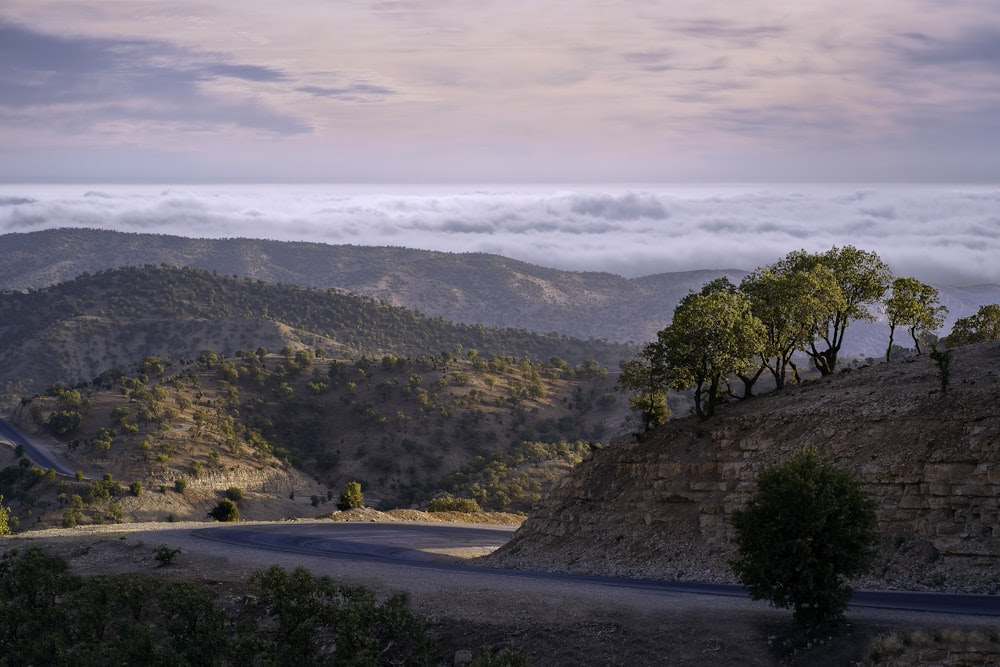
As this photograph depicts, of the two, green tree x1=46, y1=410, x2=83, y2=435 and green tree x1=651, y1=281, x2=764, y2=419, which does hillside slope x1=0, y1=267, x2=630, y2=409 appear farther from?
green tree x1=651, y1=281, x2=764, y2=419

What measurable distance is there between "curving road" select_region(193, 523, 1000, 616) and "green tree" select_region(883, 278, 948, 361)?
1747 cm

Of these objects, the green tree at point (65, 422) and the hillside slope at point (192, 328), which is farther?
the hillside slope at point (192, 328)

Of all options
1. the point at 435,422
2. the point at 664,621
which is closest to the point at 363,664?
the point at 664,621

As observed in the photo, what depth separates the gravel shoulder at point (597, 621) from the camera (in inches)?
939

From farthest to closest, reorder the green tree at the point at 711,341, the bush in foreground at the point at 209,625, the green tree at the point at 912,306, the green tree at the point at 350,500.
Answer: the green tree at the point at 350,500, the green tree at the point at 912,306, the green tree at the point at 711,341, the bush in foreground at the point at 209,625

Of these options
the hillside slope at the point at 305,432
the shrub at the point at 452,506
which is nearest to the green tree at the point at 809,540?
the shrub at the point at 452,506

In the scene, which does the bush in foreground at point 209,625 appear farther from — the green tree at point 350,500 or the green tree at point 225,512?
the green tree at point 350,500

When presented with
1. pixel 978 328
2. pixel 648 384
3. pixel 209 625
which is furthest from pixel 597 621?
pixel 978 328

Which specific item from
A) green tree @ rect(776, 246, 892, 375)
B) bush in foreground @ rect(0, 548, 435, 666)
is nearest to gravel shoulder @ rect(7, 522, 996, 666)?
bush in foreground @ rect(0, 548, 435, 666)

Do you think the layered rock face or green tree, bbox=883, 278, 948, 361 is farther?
green tree, bbox=883, 278, 948, 361

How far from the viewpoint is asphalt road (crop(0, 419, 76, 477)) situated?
Answer: 82500mm

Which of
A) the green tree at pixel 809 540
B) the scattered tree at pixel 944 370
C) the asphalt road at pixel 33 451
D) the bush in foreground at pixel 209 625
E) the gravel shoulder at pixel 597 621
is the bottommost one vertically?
the asphalt road at pixel 33 451

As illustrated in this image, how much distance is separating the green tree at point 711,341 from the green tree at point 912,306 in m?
8.45

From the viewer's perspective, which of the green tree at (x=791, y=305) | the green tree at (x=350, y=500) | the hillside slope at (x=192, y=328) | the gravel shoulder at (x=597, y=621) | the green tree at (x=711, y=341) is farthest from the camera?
the hillside slope at (x=192, y=328)
